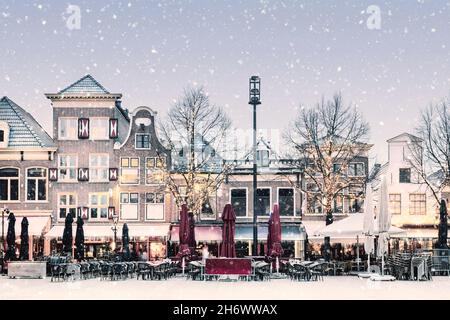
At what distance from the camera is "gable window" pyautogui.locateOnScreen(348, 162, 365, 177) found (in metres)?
50.3

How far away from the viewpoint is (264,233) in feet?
167

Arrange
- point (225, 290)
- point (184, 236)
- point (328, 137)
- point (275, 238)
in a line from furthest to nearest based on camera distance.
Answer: point (328, 137) → point (184, 236) → point (275, 238) → point (225, 290)

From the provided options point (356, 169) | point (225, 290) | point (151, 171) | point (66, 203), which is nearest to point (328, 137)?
point (356, 169)

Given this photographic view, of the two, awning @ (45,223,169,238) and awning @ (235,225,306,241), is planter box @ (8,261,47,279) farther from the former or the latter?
awning @ (235,225,306,241)

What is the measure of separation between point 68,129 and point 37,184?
11.7 feet

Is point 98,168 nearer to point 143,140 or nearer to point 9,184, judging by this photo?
point 143,140

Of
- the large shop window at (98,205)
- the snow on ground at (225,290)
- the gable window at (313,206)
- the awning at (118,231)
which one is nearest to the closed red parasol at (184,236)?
the snow on ground at (225,290)

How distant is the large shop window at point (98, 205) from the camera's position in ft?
165

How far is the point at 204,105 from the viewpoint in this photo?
154 ft

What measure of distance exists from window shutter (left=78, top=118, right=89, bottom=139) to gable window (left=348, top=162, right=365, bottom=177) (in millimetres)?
15018

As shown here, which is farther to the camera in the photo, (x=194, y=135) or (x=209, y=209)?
(x=209, y=209)

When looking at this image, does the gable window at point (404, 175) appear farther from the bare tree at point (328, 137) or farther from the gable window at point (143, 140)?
the gable window at point (143, 140)

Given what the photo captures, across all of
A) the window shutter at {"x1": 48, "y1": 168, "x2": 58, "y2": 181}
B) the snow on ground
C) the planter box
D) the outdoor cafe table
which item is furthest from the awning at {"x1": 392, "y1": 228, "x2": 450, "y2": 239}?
the planter box
